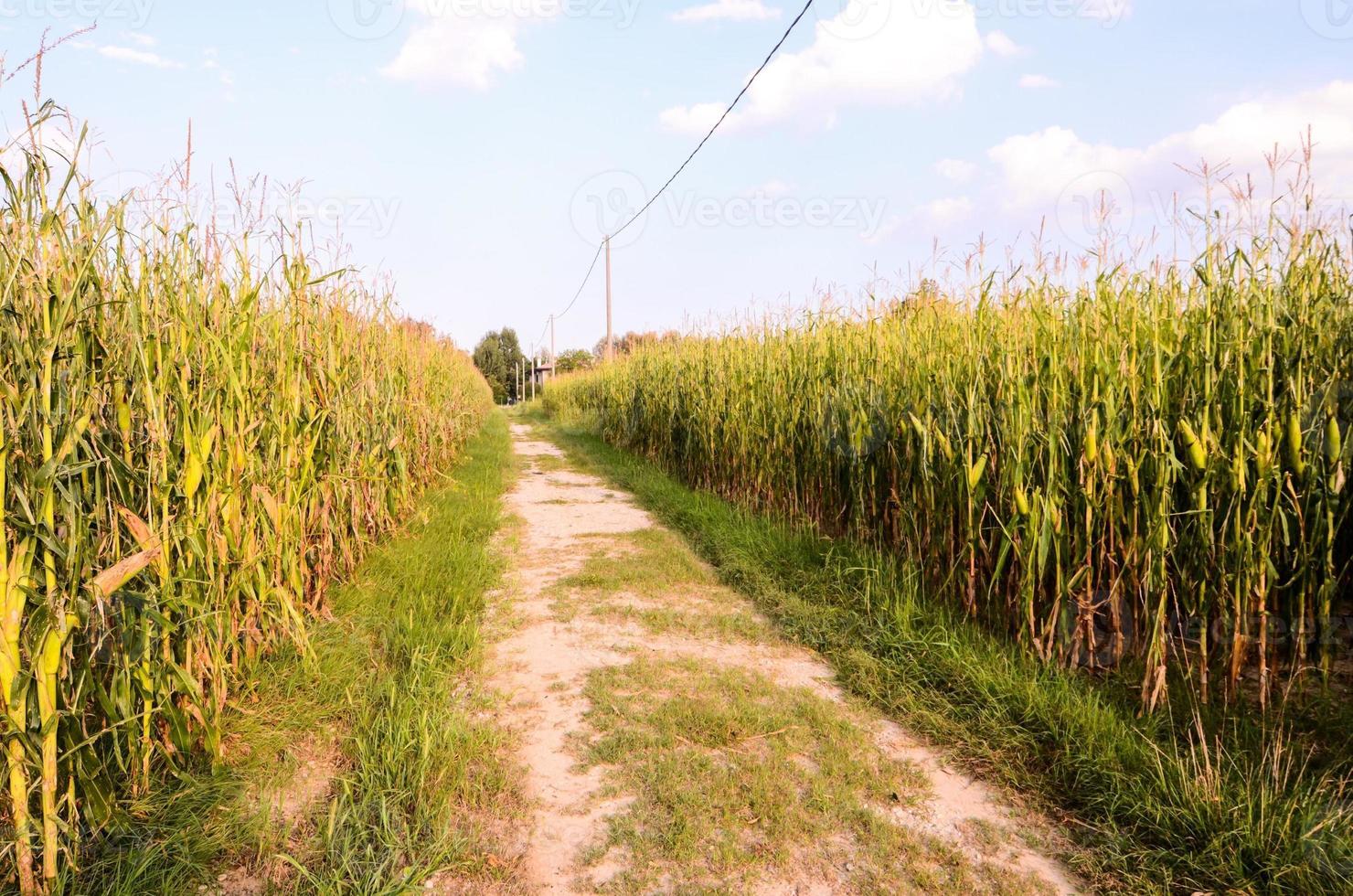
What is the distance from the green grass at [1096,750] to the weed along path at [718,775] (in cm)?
16

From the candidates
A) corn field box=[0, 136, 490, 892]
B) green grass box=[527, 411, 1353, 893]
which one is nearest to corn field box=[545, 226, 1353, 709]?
green grass box=[527, 411, 1353, 893]

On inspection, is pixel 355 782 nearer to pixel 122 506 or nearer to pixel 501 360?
pixel 122 506

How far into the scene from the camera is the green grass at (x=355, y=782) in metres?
1.98

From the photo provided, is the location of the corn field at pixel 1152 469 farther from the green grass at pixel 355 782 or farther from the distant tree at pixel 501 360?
the distant tree at pixel 501 360

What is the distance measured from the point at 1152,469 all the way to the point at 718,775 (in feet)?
Result: 6.92

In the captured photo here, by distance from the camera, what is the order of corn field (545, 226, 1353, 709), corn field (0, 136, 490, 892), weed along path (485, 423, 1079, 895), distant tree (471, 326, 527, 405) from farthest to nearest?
distant tree (471, 326, 527, 405), corn field (545, 226, 1353, 709), weed along path (485, 423, 1079, 895), corn field (0, 136, 490, 892)

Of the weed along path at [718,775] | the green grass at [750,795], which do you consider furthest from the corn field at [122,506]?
the green grass at [750,795]

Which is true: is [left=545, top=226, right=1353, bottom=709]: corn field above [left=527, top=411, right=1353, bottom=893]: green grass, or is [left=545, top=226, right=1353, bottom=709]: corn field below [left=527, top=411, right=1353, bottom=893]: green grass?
above

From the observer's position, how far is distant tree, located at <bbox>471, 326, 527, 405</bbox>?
50688 mm

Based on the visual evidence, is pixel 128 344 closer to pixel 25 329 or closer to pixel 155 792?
pixel 25 329

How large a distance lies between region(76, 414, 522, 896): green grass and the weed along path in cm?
17

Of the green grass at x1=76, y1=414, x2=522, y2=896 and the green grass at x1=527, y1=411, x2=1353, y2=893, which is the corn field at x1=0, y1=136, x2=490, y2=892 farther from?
the green grass at x1=527, y1=411, x2=1353, y2=893

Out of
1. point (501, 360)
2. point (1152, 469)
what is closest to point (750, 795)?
point (1152, 469)

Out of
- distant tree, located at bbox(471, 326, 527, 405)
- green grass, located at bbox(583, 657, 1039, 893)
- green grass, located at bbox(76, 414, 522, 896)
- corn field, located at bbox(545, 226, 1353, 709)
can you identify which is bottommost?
green grass, located at bbox(583, 657, 1039, 893)
